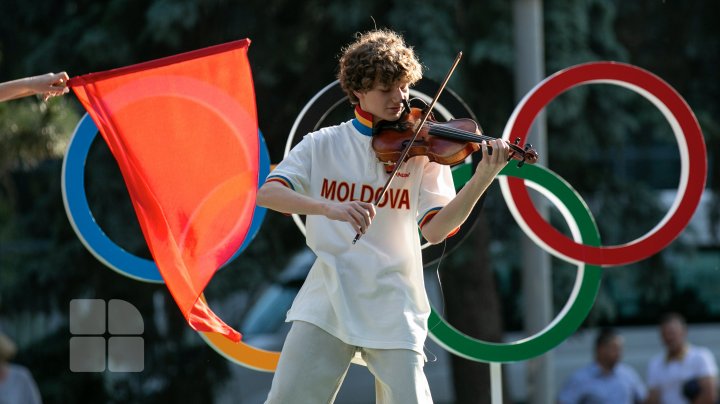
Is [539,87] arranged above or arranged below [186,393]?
above

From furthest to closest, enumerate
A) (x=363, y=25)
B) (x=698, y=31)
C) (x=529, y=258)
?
(x=698, y=31) < (x=363, y=25) < (x=529, y=258)

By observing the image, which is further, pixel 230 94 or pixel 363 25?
pixel 363 25

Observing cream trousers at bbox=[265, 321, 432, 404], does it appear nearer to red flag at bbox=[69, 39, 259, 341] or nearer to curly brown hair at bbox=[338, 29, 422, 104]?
curly brown hair at bbox=[338, 29, 422, 104]

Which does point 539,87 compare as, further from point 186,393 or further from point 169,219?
point 186,393

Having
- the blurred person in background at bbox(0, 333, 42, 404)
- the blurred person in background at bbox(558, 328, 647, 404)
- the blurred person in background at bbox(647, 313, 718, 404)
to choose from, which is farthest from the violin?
the blurred person in background at bbox(558, 328, 647, 404)

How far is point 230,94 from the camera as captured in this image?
468 cm

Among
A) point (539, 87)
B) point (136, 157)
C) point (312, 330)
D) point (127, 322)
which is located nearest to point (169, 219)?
point (136, 157)

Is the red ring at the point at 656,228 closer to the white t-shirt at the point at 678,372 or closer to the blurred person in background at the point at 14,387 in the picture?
the white t-shirt at the point at 678,372

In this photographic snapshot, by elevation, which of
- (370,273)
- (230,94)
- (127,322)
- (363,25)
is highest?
(363,25)

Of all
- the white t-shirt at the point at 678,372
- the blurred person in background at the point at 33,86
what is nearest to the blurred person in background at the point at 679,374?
the white t-shirt at the point at 678,372

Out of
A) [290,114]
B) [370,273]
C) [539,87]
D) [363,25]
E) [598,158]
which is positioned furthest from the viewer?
[598,158]

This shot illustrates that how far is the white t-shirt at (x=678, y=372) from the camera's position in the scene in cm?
822

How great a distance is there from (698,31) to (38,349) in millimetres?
6204

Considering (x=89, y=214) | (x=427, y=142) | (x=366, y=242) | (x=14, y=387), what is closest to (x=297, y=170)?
(x=366, y=242)
